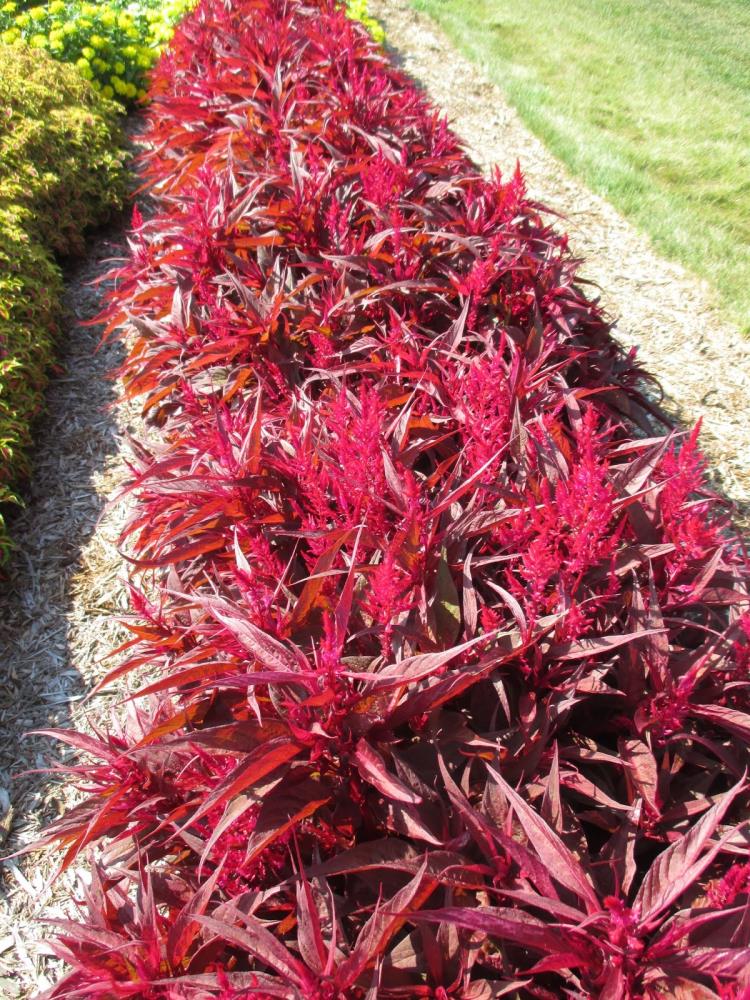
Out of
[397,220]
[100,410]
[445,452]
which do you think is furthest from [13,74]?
[445,452]

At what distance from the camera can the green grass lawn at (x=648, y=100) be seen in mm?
5191

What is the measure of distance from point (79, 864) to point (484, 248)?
91.0 inches

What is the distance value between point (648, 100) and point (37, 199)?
602cm

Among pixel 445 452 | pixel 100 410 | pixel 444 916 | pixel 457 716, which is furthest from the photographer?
pixel 100 410

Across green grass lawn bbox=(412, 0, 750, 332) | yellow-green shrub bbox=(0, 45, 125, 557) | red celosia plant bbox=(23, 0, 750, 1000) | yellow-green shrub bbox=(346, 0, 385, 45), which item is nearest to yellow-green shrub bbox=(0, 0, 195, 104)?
yellow-green shrub bbox=(0, 45, 125, 557)

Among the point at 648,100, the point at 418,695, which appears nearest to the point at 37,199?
the point at 418,695

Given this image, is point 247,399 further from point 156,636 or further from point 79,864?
point 79,864

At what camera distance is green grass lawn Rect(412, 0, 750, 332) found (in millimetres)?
5191

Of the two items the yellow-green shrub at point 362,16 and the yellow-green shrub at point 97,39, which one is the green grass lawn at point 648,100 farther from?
the yellow-green shrub at point 97,39

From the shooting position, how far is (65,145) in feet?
14.7

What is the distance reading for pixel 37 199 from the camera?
404 centimetres

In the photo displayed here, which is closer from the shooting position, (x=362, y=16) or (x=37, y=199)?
(x=37, y=199)

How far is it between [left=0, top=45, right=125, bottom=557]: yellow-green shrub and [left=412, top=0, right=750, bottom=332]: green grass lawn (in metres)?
3.60

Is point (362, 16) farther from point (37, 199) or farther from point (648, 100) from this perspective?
point (37, 199)
